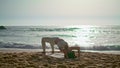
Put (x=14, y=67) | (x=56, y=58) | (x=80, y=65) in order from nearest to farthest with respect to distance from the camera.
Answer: (x=14, y=67), (x=80, y=65), (x=56, y=58)

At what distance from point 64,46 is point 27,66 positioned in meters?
2.43

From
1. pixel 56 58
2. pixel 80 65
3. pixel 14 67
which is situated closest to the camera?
pixel 14 67

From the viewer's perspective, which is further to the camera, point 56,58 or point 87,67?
point 56,58

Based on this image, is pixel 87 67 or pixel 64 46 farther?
pixel 64 46

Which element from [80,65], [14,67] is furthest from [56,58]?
[14,67]

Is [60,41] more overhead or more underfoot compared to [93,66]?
more overhead

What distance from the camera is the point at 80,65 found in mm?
7562

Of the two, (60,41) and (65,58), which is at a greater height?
(60,41)

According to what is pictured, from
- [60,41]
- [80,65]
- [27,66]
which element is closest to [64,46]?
[60,41]

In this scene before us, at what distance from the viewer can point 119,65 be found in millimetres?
7625

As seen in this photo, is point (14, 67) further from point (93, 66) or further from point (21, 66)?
point (93, 66)

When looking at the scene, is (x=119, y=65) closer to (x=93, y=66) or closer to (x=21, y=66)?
(x=93, y=66)

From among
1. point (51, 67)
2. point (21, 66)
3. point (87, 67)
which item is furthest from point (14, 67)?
point (87, 67)

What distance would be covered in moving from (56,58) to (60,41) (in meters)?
0.80
